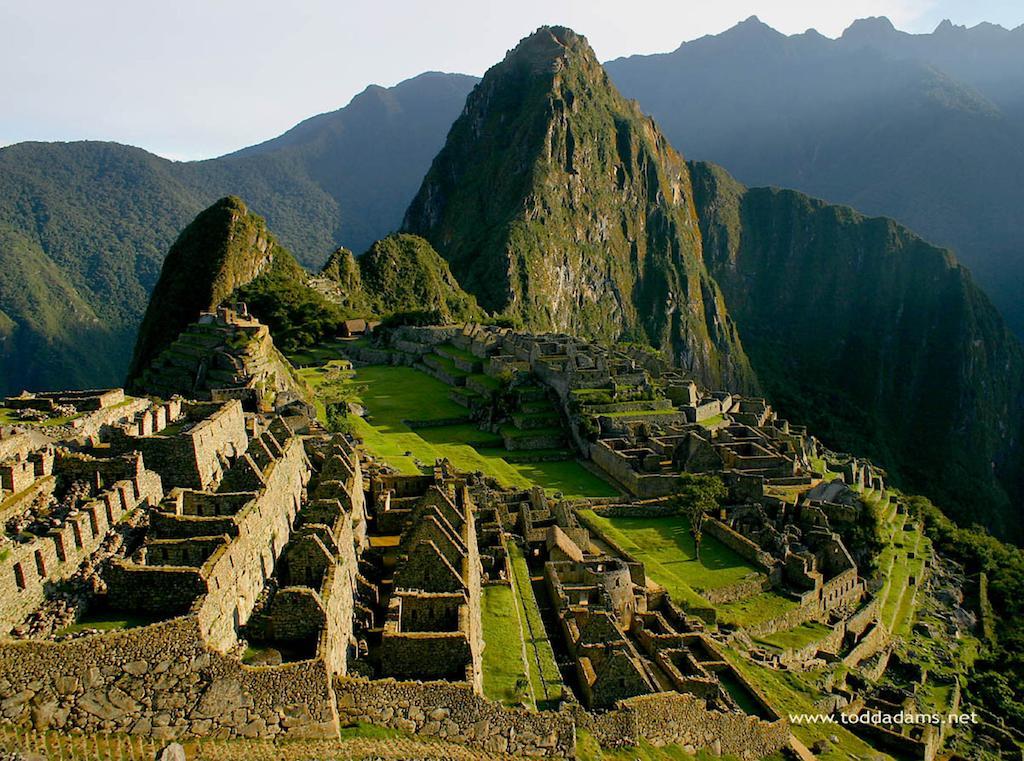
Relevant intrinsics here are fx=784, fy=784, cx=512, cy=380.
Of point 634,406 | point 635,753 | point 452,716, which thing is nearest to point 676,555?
point 635,753

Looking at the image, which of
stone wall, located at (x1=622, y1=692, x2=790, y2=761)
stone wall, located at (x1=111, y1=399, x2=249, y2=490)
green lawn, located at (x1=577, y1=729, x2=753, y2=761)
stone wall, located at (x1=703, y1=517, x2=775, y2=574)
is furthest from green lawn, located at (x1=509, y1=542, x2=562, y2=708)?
stone wall, located at (x1=703, y1=517, x2=775, y2=574)

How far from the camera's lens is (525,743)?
12852 mm

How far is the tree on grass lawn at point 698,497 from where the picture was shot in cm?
3416

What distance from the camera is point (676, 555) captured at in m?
31.4

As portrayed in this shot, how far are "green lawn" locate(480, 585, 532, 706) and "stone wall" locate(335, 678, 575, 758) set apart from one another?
35.6 inches

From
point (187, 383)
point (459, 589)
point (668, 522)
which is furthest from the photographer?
point (187, 383)

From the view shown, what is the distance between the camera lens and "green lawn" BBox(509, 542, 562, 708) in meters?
15.9

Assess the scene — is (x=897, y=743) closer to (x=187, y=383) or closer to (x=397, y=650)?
(x=397, y=650)

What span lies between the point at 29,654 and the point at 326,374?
5317 cm

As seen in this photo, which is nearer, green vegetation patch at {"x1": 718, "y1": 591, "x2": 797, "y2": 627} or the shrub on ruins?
green vegetation patch at {"x1": 718, "y1": 591, "x2": 797, "y2": 627}

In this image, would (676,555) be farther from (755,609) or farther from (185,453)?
(185,453)

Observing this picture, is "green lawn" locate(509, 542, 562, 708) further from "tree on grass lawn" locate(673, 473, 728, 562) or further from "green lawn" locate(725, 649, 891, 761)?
"tree on grass lawn" locate(673, 473, 728, 562)

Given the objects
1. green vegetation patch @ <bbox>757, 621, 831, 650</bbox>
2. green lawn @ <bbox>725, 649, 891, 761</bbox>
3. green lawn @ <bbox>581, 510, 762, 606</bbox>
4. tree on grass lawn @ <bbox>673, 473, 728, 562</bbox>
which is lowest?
green vegetation patch @ <bbox>757, 621, 831, 650</bbox>

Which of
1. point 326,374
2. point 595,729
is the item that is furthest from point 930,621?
point 326,374
